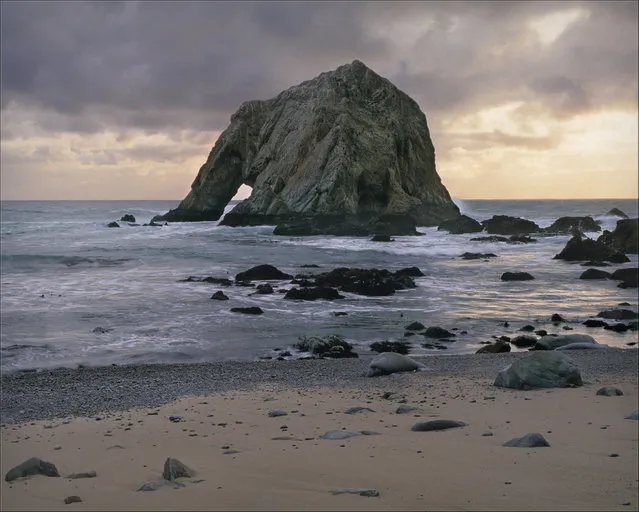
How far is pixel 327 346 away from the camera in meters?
13.6

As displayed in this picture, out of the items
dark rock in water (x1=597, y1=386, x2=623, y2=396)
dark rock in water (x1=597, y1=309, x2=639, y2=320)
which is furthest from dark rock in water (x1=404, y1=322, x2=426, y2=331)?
dark rock in water (x1=597, y1=386, x2=623, y2=396)

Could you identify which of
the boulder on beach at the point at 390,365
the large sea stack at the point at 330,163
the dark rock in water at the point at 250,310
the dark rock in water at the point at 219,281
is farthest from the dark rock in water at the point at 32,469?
the large sea stack at the point at 330,163

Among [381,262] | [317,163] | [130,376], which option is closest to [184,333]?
[130,376]

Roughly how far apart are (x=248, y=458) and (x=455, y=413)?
263 centimetres

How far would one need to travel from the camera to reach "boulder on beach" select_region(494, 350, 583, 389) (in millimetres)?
8812

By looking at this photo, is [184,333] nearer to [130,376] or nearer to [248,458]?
[130,376]

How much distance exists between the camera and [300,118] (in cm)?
6444

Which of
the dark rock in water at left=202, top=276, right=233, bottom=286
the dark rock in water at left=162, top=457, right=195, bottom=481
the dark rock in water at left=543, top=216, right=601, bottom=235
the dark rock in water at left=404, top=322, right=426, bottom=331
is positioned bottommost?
the dark rock in water at left=404, top=322, right=426, bottom=331

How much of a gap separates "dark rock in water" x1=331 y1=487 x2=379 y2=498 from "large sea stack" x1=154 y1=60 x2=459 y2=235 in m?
47.0

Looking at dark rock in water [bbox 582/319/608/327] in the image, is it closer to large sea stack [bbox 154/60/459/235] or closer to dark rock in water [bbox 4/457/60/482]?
dark rock in water [bbox 4/457/60/482]

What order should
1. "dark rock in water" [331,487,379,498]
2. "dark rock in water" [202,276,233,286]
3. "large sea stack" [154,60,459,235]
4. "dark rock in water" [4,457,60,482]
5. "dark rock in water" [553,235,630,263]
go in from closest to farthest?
"dark rock in water" [331,487,379,498] < "dark rock in water" [4,457,60,482] < "dark rock in water" [202,276,233,286] < "dark rock in water" [553,235,630,263] < "large sea stack" [154,60,459,235]

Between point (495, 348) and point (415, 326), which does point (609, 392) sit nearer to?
point (495, 348)

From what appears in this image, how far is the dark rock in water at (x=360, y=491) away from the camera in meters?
4.97

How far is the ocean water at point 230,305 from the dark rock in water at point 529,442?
7.40 metres
